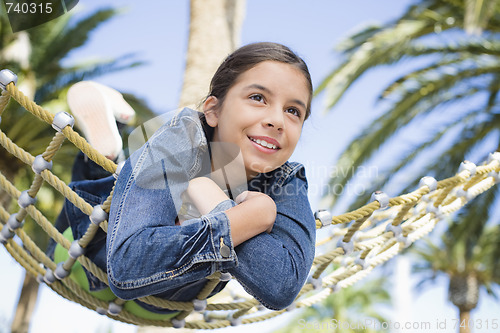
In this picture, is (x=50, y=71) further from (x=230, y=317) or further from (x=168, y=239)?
(x=168, y=239)

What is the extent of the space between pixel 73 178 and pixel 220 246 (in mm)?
1317

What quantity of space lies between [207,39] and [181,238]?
3050 millimetres

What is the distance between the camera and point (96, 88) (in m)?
2.29

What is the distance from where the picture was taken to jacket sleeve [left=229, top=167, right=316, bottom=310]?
1.28 m

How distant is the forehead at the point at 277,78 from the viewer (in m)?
1.50

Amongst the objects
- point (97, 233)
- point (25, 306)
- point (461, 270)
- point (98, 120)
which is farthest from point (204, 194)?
point (461, 270)

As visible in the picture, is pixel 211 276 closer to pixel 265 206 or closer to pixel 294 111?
pixel 265 206

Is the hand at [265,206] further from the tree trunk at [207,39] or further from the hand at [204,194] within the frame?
the tree trunk at [207,39]

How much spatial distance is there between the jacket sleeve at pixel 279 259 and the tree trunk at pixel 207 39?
92.1 inches

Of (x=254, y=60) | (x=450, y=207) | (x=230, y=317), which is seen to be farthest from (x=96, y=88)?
(x=450, y=207)

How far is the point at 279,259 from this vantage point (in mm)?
1302

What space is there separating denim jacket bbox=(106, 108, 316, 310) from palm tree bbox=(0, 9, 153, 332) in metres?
5.81

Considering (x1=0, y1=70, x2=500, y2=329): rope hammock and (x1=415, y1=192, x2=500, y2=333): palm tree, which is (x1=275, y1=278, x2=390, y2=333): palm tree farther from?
(x1=0, y1=70, x2=500, y2=329): rope hammock

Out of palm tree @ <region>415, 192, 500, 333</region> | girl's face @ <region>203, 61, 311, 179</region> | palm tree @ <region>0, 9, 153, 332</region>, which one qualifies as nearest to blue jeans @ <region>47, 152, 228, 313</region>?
girl's face @ <region>203, 61, 311, 179</region>
